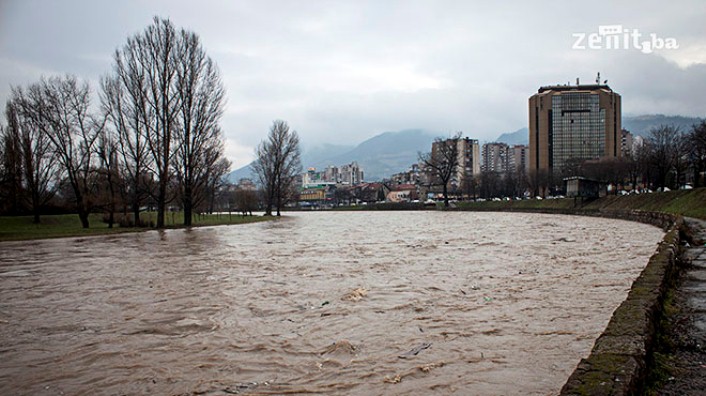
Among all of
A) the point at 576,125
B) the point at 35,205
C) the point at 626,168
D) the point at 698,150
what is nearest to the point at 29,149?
the point at 35,205

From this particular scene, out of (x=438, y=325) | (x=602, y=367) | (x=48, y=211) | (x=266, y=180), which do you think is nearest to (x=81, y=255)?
(x=438, y=325)

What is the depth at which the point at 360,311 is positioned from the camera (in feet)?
25.0

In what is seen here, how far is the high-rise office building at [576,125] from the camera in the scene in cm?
12544

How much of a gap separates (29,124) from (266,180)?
36.9 m

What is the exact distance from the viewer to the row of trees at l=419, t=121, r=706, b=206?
54281mm

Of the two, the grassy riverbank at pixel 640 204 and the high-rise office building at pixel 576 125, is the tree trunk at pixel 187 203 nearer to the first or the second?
the grassy riverbank at pixel 640 204

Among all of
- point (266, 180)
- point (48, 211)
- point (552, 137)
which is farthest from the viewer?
point (552, 137)

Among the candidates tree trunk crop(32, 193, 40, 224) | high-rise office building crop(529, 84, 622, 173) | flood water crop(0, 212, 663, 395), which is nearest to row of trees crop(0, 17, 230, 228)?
tree trunk crop(32, 193, 40, 224)

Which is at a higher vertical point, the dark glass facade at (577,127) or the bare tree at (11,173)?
A: the dark glass facade at (577,127)

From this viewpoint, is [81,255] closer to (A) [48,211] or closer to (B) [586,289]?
(B) [586,289]

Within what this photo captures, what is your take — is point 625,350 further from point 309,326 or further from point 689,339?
point 309,326

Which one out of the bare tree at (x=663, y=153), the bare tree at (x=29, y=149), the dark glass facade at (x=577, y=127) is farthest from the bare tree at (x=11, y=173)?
the dark glass facade at (x=577, y=127)

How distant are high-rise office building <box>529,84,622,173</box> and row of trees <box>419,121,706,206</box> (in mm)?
20267

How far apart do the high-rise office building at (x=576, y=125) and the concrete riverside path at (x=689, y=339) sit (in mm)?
124934
